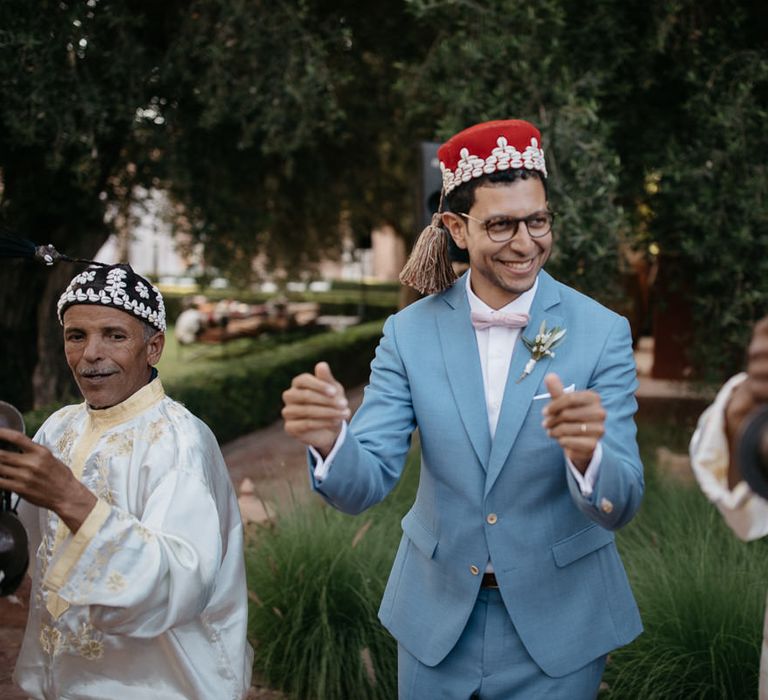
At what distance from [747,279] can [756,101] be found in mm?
1330

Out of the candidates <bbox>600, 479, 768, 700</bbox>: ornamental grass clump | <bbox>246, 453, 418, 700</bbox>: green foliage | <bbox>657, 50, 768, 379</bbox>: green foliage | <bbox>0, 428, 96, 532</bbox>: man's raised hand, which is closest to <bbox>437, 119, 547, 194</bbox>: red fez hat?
<bbox>0, 428, 96, 532</bbox>: man's raised hand

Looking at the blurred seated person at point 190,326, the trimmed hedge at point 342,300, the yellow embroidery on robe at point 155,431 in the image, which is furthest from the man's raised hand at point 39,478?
the blurred seated person at point 190,326

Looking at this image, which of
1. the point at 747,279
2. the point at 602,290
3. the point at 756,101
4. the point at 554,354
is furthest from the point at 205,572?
the point at 756,101

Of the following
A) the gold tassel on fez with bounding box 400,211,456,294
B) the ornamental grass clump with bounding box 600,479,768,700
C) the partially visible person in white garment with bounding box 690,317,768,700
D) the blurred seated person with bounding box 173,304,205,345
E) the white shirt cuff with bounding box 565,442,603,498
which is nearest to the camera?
the partially visible person in white garment with bounding box 690,317,768,700

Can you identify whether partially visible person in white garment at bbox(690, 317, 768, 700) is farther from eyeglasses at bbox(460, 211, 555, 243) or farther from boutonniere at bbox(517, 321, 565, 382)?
eyeglasses at bbox(460, 211, 555, 243)

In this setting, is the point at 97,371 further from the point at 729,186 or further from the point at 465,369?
the point at 729,186

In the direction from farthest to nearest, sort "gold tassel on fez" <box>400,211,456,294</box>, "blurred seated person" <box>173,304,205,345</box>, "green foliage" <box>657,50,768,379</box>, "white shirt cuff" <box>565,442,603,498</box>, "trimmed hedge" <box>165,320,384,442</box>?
"blurred seated person" <box>173,304,205,345</box> → "trimmed hedge" <box>165,320,384,442</box> → "green foliage" <box>657,50,768,379</box> → "gold tassel on fez" <box>400,211,456,294</box> → "white shirt cuff" <box>565,442,603,498</box>

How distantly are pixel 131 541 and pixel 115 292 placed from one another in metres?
0.70

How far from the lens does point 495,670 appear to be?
8.31ft

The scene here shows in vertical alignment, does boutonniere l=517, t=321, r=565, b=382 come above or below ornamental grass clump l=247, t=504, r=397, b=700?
above

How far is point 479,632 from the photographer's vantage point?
2547 millimetres

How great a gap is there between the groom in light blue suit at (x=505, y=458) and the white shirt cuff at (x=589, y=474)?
20 cm

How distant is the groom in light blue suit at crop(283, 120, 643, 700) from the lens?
8.12ft

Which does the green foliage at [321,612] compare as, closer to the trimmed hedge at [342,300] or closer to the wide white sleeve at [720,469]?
the wide white sleeve at [720,469]
